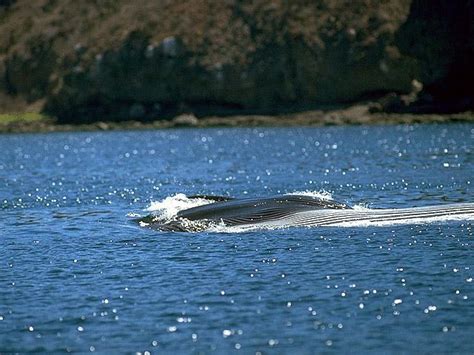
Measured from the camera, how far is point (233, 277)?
25219mm

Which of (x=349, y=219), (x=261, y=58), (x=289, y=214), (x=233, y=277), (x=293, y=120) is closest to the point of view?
(x=233, y=277)

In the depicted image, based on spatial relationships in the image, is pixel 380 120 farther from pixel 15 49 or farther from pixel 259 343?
pixel 259 343

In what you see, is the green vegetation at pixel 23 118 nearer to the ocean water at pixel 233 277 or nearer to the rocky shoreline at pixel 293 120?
the rocky shoreline at pixel 293 120

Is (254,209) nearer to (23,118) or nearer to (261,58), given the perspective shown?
(261,58)

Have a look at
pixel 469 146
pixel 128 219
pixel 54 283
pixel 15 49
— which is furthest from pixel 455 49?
pixel 54 283

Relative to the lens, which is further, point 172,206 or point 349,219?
point 172,206

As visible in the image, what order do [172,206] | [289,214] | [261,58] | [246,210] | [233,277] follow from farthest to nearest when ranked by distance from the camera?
[261,58], [172,206], [246,210], [289,214], [233,277]

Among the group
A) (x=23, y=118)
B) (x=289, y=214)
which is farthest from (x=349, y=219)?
(x=23, y=118)

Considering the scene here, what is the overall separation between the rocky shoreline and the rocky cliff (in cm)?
160

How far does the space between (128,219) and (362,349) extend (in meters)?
20.5

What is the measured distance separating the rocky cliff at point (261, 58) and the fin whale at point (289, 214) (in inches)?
3269

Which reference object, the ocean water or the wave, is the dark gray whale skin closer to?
the wave

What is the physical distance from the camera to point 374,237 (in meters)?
30.3

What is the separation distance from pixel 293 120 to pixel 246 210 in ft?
289
